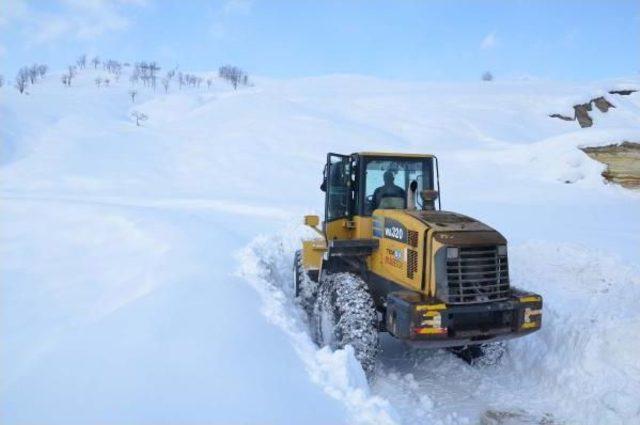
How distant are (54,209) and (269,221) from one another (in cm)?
466

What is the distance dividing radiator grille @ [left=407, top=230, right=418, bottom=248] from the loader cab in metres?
0.86

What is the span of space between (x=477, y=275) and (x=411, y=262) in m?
0.68

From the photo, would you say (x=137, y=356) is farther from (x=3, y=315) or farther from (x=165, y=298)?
(x=3, y=315)

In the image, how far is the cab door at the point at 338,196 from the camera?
22.7 feet

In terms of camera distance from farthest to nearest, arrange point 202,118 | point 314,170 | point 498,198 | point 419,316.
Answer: point 202,118
point 314,170
point 498,198
point 419,316

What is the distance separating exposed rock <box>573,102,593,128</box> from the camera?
34222 millimetres

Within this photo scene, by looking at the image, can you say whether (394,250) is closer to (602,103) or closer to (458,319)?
(458,319)

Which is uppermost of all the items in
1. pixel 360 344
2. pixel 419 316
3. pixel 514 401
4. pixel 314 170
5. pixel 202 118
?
pixel 202 118

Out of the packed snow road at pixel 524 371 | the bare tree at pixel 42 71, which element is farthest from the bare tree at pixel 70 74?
the packed snow road at pixel 524 371

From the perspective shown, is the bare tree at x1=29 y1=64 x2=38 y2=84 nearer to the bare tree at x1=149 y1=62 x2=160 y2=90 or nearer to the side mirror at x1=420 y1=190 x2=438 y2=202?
the bare tree at x1=149 y1=62 x2=160 y2=90

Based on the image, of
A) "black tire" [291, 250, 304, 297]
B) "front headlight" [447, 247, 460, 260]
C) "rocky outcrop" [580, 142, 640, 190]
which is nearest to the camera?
"front headlight" [447, 247, 460, 260]

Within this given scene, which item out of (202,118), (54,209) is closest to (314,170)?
(54,209)

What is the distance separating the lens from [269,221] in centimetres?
1318

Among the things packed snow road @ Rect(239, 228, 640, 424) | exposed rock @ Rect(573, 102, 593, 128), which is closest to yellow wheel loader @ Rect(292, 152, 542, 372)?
packed snow road @ Rect(239, 228, 640, 424)
